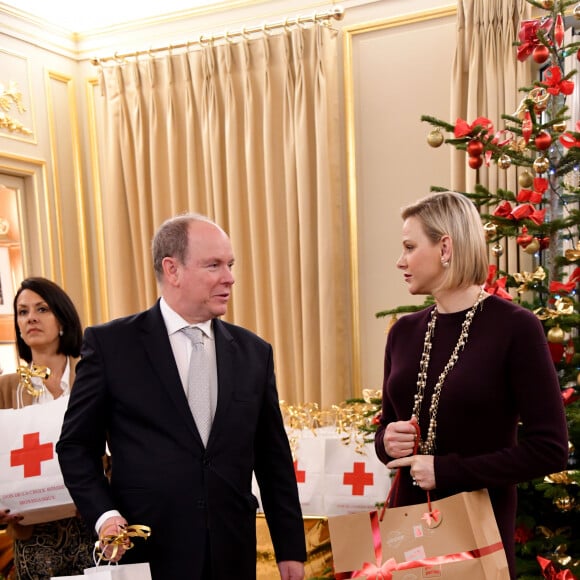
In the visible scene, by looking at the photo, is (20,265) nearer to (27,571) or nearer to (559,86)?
(27,571)

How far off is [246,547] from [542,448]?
0.77 m

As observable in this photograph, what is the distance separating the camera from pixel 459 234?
1553 millimetres

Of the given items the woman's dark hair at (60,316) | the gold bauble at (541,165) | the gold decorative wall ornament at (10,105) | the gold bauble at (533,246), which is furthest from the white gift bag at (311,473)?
the gold decorative wall ornament at (10,105)

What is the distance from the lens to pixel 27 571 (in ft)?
6.68

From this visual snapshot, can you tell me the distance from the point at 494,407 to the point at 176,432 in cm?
75

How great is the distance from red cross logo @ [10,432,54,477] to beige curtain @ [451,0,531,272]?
8.02ft

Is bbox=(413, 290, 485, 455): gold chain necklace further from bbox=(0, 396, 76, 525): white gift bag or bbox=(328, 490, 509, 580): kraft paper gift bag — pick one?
bbox=(0, 396, 76, 525): white gift bag

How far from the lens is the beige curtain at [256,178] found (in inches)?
149

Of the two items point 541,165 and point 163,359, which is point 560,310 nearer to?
point 541,165

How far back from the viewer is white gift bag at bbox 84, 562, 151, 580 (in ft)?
4.16

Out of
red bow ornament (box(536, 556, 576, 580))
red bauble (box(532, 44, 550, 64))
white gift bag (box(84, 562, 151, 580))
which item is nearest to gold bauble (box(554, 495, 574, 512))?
red bow ornament (box(536, 556, 576, 580))

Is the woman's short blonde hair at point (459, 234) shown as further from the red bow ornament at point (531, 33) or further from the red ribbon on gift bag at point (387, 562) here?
the red bow ornament at point (531, 33)

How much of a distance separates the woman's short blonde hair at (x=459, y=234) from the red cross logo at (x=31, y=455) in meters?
1.24

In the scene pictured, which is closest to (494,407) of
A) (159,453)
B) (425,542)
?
(425,542)
